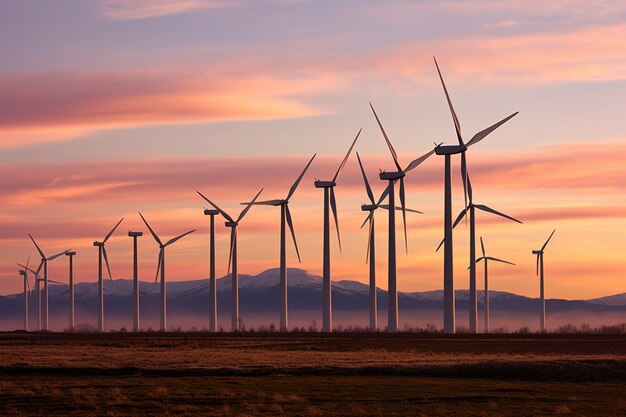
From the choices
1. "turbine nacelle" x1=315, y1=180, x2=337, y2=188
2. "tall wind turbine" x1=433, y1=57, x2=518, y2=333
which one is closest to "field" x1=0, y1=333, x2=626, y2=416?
"tall wind turbine" x1=433, y1=57, x2=518, y2=333

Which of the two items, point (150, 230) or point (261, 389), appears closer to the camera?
point (261, 389)

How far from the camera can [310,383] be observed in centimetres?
7306

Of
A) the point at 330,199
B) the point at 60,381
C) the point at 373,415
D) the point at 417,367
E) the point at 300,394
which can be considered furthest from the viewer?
the point at 330,199

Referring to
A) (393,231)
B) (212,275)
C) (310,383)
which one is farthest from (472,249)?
(310,383)

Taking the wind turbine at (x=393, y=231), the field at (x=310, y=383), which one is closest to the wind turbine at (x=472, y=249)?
the wind turbine at (x=393, y=231)

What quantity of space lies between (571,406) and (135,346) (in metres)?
61.7

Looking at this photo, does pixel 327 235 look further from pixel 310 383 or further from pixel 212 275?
pixel 310 383

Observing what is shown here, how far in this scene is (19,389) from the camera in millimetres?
70750

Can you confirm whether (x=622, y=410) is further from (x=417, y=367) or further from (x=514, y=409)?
(x=417, y=367)

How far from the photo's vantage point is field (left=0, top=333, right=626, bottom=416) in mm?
63062

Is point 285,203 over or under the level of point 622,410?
over

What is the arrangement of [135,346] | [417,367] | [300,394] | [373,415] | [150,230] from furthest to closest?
[150,230] → [135,346] → [417,367] → [300,394] → [373,415]

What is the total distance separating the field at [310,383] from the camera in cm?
6306

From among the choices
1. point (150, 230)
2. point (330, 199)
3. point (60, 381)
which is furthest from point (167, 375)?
point (150, 230)
